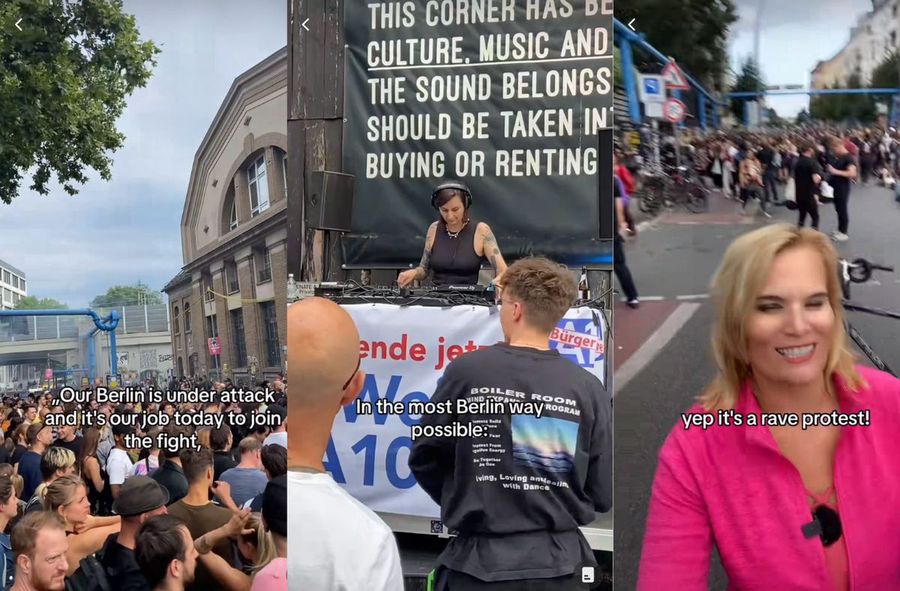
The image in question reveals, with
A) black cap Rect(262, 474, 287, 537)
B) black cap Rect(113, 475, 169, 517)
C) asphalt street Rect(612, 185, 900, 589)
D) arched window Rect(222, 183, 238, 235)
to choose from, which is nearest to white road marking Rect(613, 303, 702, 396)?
asphalt street Rect(612, 185, 900, 589)

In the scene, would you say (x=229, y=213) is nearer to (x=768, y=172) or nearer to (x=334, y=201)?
(x=334, y=201)

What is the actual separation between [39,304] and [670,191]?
2.29 meters

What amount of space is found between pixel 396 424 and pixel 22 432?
135cm

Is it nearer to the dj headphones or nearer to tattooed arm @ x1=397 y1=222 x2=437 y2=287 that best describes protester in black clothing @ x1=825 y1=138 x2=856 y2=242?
the dj headphones

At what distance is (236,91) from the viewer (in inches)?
120

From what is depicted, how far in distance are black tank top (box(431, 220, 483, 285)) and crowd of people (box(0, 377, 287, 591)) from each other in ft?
2.41

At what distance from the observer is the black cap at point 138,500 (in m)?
2.90

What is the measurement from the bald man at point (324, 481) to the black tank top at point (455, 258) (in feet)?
1.15

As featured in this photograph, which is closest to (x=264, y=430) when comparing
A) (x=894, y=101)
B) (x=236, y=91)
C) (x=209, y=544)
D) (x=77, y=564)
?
(x=209, y=544)

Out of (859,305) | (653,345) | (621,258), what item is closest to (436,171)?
(621,258)

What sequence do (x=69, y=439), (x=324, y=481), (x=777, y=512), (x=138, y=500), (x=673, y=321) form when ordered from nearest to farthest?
(x=777, y=512) → (x=673, y=321) → (x=324, y=481) → (x=138, y=500) → (x=69, y=439)

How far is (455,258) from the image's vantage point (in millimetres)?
2855

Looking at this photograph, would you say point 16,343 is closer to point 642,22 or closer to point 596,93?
point 596,93

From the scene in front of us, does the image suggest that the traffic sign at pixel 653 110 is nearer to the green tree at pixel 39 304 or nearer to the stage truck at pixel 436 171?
the stage truck at pixel 436 171
